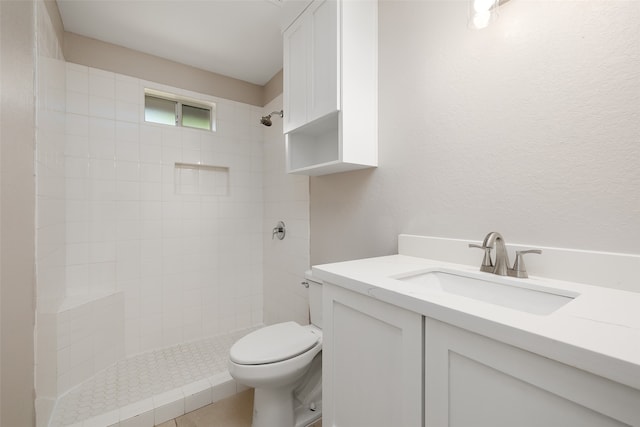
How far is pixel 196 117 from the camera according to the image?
8.09ft

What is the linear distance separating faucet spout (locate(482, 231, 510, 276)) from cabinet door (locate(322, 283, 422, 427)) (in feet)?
1.49

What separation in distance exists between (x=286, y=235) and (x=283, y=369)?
123 cm

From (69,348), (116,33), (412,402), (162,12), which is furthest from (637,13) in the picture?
(69,348)

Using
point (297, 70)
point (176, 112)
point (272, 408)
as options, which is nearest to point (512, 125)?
point (297, 70)

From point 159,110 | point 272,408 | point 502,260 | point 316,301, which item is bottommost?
point 272,408

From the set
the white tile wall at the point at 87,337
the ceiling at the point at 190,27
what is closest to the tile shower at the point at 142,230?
the white tile wall at the point at 87,337

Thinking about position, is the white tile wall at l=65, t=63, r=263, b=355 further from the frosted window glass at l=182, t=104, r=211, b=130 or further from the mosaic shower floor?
the mosaic shower floor

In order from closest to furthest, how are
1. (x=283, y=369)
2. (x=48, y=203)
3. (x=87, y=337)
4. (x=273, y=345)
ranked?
(x=283, y=369) → (x=273, y=345) → (x=48, y=203) → (x=87, y=337)

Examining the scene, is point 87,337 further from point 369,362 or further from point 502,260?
point 502,260

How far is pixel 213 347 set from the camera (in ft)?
7.37

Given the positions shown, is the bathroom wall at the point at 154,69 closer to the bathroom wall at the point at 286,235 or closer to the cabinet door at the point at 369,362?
the bathroom wall at the point at 286,235

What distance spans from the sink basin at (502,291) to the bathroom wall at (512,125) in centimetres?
20

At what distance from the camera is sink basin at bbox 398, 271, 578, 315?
2.43 ft

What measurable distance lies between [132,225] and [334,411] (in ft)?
6.83
